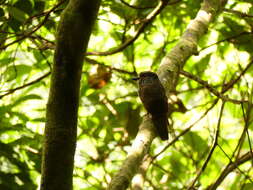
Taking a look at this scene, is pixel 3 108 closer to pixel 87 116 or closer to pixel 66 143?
pixel 87 116

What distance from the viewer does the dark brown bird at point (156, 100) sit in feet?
9.63

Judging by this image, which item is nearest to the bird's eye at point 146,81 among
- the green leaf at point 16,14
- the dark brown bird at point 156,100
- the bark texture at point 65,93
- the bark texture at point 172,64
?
the dark brown bird at point 156,100

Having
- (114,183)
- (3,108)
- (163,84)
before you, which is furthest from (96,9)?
(3,108)

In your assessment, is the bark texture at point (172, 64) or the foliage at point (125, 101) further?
the foliage at point (125, 101)

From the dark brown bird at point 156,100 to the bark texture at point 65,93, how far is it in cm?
123

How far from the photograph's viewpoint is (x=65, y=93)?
1.57 m

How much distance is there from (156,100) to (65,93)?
5.28ft

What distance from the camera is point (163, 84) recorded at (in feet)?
9.35

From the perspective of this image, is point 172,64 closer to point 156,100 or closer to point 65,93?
point 156,100

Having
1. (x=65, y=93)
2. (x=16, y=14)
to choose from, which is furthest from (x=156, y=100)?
(x=65, y=93)

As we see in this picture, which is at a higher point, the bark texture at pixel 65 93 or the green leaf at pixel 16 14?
the green leaf at pixel 16 14

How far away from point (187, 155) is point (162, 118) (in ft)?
4.23

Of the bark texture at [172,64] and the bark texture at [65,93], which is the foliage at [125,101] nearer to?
the bark texture at [172,64]

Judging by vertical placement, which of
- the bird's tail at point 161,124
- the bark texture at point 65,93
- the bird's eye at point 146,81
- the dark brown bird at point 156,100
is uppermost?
the bird's eye at point 146,81
